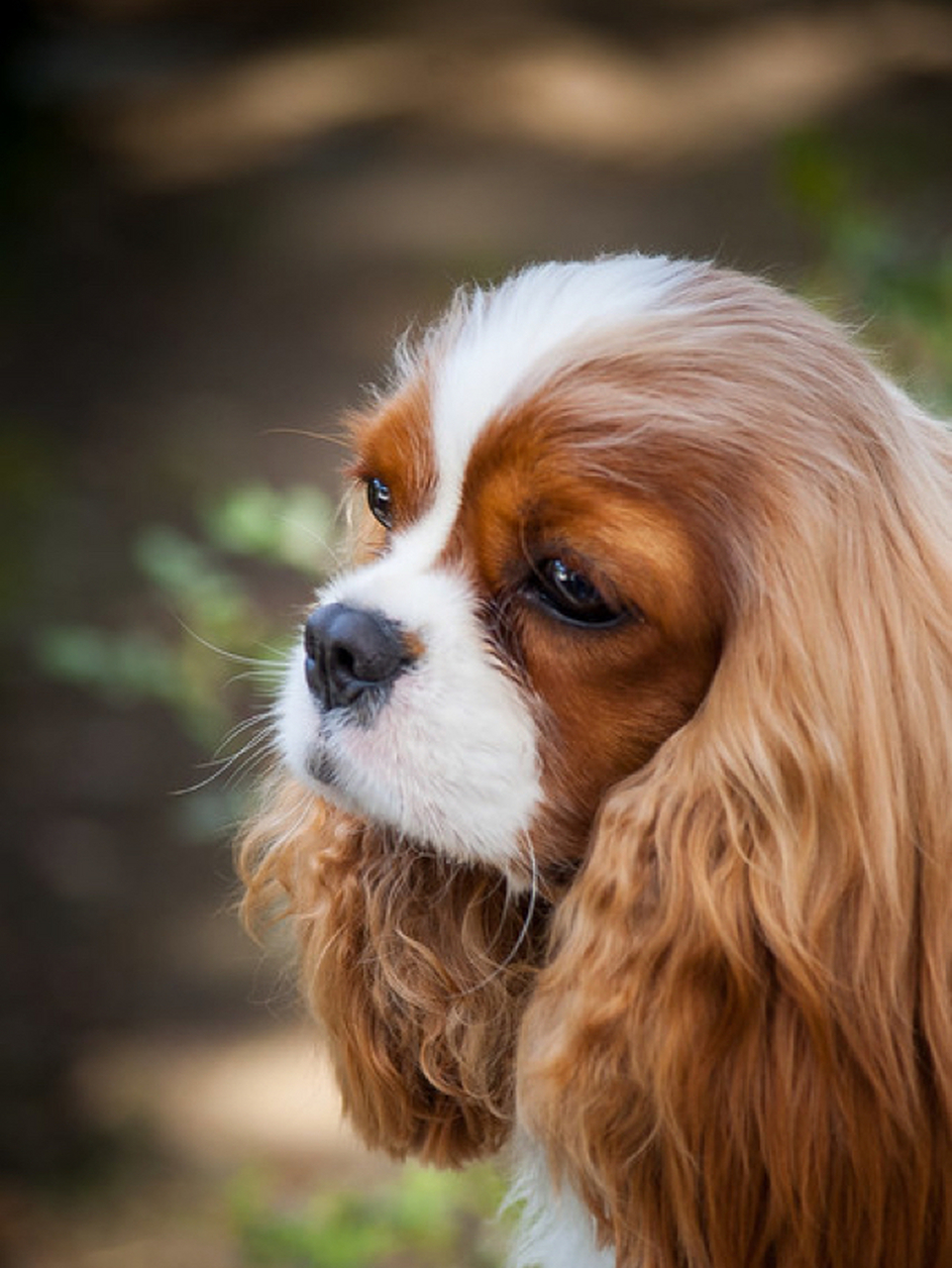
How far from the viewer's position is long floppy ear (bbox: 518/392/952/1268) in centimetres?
179

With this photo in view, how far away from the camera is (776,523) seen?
1.80 metres

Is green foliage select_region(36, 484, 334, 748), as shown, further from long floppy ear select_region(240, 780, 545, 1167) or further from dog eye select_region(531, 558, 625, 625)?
dog eye select_region(531, 558, 625, 625)

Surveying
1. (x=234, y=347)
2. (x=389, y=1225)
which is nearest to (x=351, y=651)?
(x=389, y=1225)

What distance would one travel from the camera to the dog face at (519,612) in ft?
5.89

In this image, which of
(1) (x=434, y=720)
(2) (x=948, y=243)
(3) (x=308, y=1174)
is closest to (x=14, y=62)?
(2) (x=948, y=243)

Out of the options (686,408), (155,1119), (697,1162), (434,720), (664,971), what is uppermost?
(686,408)

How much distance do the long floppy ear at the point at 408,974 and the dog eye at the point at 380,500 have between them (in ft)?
1.17

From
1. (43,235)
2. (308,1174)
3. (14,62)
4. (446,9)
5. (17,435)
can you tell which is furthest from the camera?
(446,9)

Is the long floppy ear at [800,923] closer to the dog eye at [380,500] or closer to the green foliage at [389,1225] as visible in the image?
the dog eye at [380,500]

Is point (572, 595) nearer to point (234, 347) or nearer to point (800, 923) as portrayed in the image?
point (800, 923)

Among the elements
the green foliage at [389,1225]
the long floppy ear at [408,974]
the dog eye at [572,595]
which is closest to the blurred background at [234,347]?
the green foliage at [389,1225]

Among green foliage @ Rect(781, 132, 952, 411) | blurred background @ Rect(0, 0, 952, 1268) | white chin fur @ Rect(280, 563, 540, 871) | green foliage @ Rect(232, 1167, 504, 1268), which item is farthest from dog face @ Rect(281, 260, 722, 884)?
green foliage @ Rect(232, 1167, 504, 1268)

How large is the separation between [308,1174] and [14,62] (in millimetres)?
4948

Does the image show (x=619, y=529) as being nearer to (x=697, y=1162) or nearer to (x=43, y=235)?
(x=697, y=1162)
